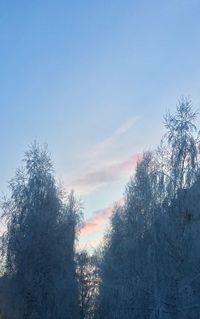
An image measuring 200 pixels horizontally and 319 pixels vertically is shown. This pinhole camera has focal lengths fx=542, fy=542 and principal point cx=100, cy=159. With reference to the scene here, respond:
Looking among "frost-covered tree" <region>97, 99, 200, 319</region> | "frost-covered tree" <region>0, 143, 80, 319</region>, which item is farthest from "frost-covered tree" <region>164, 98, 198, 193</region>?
"frost-covered tree" <region>0, 143, 80, 319</region>

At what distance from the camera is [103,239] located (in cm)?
3628

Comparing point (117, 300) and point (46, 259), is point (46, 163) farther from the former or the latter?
point (117, 300)

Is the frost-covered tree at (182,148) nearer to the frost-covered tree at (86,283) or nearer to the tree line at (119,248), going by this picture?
the tree line at (119,248)

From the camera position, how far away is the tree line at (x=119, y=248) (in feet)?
50.5

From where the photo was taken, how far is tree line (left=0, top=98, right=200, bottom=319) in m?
15.4

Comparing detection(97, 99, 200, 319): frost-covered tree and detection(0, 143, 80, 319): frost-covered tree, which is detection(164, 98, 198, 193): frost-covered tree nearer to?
detection(97, 99, 200, 319): frost-covered tree

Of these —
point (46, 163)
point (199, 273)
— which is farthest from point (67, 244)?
point (199, 273)

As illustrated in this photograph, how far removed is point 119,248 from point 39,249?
3.83 meters

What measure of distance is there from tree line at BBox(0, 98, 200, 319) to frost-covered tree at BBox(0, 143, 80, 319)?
5cm

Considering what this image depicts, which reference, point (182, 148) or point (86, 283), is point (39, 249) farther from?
point (182, 148)

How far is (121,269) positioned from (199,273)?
6418mm

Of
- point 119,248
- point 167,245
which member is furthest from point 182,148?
point 119,248

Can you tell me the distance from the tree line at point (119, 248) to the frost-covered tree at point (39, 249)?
47 millimetres

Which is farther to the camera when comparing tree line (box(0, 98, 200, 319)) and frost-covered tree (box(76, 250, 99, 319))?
frost-covered tree (box(76, 250, 99, 319))
